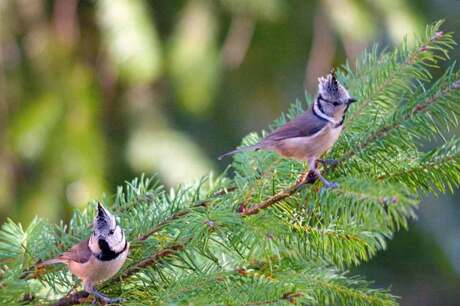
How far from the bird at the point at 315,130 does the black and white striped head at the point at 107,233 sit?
0.19 metres

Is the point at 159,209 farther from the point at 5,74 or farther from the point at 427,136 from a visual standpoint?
the point at 5,74

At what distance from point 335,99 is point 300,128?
0.08m

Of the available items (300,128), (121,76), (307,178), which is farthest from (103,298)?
(121,76)

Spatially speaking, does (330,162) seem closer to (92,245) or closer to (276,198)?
(276,198)

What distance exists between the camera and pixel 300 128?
116cm

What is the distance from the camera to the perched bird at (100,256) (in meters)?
1.00

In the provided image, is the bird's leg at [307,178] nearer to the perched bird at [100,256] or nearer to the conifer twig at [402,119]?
the conifer twig at [402,119]

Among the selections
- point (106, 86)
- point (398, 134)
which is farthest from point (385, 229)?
point (106, 86)

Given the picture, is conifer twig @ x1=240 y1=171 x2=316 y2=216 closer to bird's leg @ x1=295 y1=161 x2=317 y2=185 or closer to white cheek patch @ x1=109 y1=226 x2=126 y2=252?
bird's leg @ x1=295 y1=161 x2=317 y2=185

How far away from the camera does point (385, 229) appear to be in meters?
0.92

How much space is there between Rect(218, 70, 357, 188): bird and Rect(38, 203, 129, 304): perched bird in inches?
7.7

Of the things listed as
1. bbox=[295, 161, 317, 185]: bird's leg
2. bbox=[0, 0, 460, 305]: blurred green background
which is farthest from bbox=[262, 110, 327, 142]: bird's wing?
bbox=[0, 0, 460, 305]: blurred green background

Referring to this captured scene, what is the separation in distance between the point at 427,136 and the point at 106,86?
1.42 m

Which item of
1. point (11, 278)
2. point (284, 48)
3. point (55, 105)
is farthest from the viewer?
point (284, 48)
